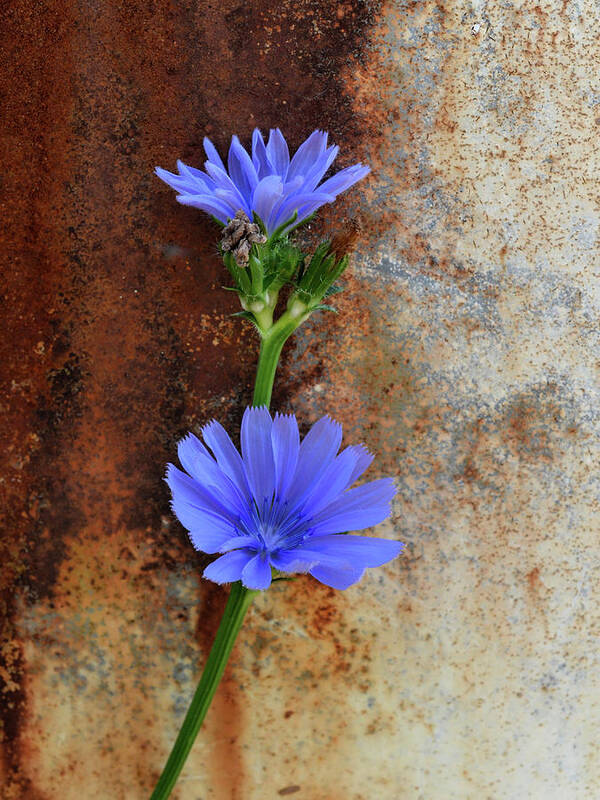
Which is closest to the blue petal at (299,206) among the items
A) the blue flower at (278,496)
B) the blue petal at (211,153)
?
the blue petal at (211,153)

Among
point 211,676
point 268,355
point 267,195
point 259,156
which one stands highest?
point 259,156

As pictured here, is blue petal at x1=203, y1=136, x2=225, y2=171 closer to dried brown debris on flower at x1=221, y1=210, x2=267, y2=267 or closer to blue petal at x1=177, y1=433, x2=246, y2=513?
dried brown debris on flower at x1=221, y1=210, x2=267, y2=267

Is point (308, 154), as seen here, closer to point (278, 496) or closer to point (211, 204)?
point (211, 204)

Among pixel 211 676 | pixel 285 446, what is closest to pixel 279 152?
pixel 285 446

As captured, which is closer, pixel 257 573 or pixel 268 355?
pixel 257 573

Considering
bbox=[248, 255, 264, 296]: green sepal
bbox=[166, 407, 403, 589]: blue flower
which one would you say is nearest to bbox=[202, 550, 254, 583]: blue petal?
bbox=[166, 407, 403, 589]: blue flower

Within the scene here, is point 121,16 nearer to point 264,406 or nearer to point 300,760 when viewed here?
point 264,406

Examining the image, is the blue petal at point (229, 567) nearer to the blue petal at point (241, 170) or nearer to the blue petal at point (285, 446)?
the blue petal at point (285, 446)

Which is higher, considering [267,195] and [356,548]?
[267,195]
